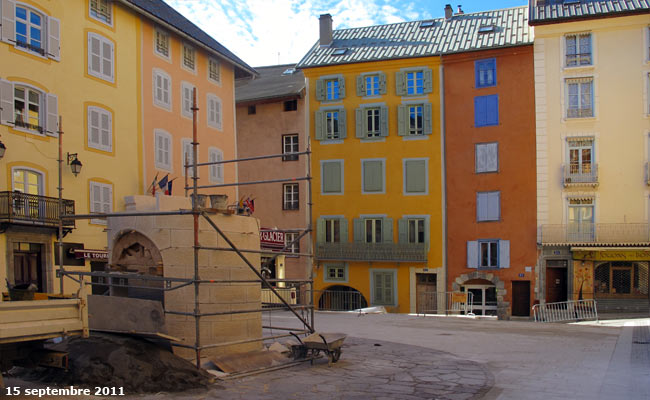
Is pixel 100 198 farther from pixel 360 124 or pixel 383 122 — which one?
pixel 383 122

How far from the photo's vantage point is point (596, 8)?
112ft

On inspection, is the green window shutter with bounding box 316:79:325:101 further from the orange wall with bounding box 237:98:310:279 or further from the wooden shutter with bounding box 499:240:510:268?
the wooden shutter with bounding box 499:240:510:268

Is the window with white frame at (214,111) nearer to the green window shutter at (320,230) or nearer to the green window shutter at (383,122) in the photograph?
the green window shutter at (320,230)

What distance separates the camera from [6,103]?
22.1 m

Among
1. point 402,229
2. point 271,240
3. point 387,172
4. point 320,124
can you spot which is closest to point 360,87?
point 320,124

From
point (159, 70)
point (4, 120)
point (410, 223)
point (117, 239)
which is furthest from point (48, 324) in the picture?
point (410, 223)

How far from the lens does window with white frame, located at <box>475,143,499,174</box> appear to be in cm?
3562

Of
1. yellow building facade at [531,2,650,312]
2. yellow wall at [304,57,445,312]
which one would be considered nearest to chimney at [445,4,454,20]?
yellow wall at [304,57,445,312]

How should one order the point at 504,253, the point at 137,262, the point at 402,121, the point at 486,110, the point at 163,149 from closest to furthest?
the point at 137,262 < the point at 163,149 < the point at 504,253 < the point at 486,110 < the point at 402,121

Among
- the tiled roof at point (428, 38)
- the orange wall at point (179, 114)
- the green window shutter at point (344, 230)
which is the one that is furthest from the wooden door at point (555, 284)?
the orange wall at point (179, 114)

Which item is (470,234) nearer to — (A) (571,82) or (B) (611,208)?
(B) (611,208)

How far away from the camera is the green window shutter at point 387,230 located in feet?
122

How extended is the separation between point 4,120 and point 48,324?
15.4 meters

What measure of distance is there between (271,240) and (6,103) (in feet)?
50.1
